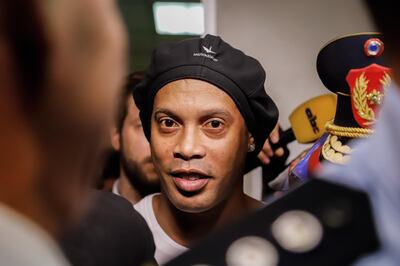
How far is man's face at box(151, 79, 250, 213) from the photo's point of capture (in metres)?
0.88

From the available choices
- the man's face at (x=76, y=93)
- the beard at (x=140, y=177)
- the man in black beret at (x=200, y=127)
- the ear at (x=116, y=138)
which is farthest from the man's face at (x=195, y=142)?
the man's face at (x=76, y=93)

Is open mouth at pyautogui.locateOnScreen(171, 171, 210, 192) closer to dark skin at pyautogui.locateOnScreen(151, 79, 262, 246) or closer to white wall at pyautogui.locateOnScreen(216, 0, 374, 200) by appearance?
dark skin at pyautogui.locateOnScreen(151, 79, 262, 246)

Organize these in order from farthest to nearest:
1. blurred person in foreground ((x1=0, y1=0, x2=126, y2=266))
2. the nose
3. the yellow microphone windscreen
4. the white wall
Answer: the white wall < the yellow microphone windscreen < the nose < blurred person in foreground ((x1=0, y1=0, x2=126, y2=266))

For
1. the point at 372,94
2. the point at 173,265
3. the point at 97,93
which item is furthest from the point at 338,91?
the point at 97,93

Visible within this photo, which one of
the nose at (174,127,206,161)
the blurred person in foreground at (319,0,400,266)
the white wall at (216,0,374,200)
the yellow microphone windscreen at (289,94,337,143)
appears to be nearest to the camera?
the blurred person in foreground at (319,0,400,266)

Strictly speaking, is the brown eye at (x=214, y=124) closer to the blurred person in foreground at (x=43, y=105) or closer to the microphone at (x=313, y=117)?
the microphone at (x=313, y=117)

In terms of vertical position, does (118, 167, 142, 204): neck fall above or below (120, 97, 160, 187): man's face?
below

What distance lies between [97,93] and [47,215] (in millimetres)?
43

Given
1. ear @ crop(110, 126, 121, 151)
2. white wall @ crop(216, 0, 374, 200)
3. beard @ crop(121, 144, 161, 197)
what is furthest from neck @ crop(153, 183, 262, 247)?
white wall @ crop(216, 0, 374, 200)

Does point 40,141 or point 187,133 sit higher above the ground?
point 40,141

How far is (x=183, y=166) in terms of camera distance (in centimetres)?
87

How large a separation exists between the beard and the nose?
0.98ft

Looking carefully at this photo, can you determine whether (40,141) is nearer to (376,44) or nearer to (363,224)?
(363,224)

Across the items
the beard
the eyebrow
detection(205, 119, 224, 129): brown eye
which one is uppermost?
the eyebrow
